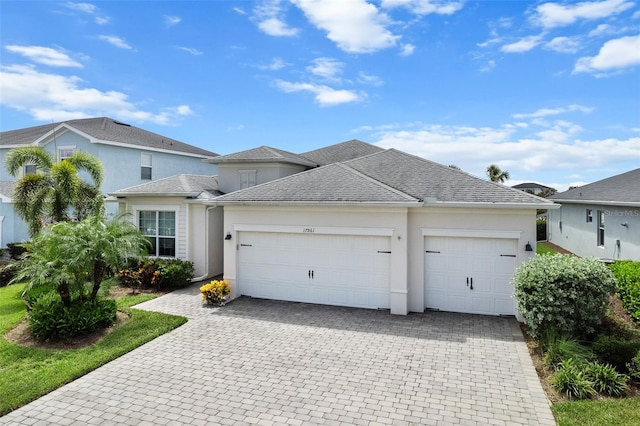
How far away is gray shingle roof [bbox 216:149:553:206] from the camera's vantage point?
36.3 ft

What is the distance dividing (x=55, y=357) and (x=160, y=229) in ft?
27.4

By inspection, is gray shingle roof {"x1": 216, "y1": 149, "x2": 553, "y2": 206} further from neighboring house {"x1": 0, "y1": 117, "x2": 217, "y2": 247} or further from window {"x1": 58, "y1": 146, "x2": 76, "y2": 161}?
window {"x1": 58, "y1": 146, "x2": 76, "y2": 161}

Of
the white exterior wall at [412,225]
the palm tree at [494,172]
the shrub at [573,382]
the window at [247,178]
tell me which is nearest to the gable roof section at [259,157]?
the window at [247,178]

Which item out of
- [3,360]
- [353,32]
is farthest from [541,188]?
[3,360]

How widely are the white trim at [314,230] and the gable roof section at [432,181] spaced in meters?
1.63

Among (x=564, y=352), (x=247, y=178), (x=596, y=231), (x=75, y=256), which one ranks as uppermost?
(x=247, y=178)

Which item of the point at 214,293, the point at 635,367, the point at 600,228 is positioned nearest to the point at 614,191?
the point at 600,228

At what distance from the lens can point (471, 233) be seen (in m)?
11.0

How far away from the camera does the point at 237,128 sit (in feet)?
76.3

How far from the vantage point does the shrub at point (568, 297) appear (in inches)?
323

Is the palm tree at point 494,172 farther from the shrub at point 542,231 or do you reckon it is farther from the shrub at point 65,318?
the shrub at point 65,318

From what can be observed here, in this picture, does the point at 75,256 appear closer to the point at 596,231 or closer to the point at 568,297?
the point at 568,297

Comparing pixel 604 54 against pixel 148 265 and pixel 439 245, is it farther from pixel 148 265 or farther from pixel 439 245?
pixel 148 265

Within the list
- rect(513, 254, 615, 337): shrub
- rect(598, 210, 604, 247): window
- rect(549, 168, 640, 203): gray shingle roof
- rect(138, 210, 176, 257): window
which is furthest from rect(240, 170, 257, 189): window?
rect(598, 210, 604, 247): window
